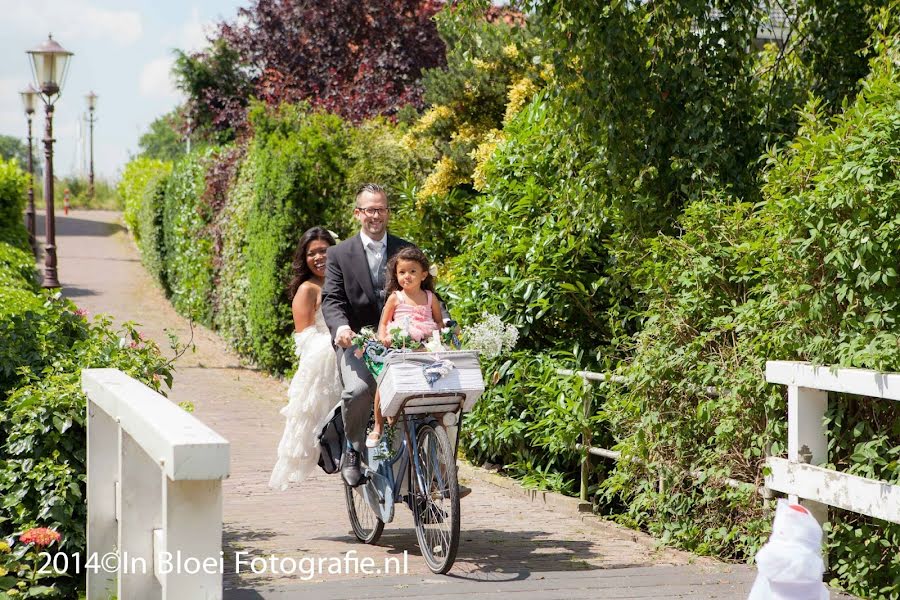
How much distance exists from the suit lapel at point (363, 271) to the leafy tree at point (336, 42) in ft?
57.7

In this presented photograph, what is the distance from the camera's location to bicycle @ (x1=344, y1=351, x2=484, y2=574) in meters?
5.64

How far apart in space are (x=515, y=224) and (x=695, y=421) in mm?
3004

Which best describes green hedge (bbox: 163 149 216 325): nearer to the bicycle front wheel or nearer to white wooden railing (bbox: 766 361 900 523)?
the bicycle front wheel

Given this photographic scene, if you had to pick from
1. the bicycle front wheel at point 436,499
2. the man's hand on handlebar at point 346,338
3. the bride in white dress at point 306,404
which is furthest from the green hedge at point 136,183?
the bicycle front wheel at point 436,499

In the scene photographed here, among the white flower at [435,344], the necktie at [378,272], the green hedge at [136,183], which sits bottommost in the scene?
the white flower at [435,344]

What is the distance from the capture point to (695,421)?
20.9ft

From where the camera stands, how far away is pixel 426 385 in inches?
224

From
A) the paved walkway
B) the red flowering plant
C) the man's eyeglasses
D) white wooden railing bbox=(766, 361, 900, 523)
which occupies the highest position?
the man's eyeglasses

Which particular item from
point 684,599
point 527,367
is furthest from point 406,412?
point 527,367

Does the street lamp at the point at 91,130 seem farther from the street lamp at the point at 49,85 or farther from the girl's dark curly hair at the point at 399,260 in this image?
the girl's dark curly hair at the point at 399,260

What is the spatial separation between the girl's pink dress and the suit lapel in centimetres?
36

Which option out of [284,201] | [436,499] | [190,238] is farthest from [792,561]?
[190,238]

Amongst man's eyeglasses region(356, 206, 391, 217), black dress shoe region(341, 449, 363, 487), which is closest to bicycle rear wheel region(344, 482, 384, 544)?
black dress shoe region(341, 449, 363, 487)

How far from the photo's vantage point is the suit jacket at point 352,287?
6555 mm
